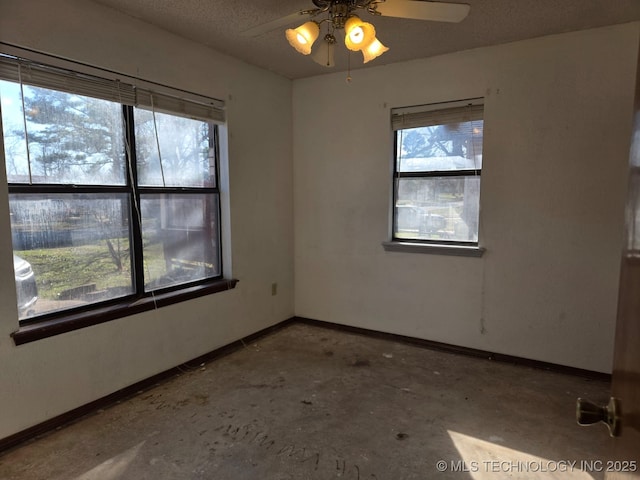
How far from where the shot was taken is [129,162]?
2.61 metres

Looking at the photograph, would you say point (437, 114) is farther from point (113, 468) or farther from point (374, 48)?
point (113, 468)

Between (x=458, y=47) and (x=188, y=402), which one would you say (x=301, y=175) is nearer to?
(x=458, y=47)

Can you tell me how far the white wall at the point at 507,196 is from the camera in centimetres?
273

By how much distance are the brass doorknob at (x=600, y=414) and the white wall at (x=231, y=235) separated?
2.53 metres

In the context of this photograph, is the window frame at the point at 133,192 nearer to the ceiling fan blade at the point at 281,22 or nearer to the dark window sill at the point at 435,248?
the ceiling fan blade at the point at 281,22

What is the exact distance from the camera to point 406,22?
8.41 feet

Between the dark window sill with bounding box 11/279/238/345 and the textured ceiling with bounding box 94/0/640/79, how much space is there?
1900 millimetres

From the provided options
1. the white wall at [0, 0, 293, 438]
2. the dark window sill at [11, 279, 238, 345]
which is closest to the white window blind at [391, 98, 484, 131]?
the white wall at [0, 0, 293, 438]

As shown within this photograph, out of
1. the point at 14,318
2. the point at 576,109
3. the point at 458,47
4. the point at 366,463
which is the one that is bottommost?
the point at 366,463

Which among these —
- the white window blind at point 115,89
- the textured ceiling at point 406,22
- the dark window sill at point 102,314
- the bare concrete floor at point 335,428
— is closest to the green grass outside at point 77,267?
the dark window sill at point 102,314

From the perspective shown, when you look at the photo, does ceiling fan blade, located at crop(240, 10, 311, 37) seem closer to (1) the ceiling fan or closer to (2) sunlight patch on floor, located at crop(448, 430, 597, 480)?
(1) the ceiling fan

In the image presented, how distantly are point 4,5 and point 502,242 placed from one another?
11.6 feet

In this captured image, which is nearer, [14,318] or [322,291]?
[14,318]

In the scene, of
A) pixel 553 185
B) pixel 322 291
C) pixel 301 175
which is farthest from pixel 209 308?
pixel 553 185
